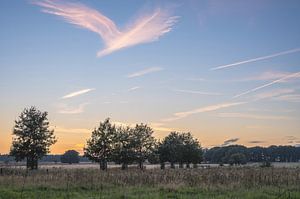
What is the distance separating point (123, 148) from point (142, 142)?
8.04 metres

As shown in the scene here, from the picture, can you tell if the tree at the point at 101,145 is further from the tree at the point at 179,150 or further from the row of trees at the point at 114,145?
the tree at the point at 179,150

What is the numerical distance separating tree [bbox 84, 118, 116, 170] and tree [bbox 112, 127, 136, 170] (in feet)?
8.59

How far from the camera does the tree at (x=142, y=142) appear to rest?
101250mm

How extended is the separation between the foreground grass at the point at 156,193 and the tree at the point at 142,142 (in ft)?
231

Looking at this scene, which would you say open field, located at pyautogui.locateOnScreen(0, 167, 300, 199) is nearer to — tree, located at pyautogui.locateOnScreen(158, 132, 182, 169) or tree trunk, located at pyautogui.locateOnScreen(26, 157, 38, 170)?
tree trunk, located at pyautogui.locateOnScreen(26, 157, 38, 170)

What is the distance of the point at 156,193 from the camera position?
26.0 metres

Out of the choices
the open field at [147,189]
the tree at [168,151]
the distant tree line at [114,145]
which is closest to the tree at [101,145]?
the distant tree line at [114,145]

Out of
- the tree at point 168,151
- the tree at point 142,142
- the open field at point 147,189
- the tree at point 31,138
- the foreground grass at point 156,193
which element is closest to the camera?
the foreground grass at point 156,193

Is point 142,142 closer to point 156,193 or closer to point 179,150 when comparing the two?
point 179,150

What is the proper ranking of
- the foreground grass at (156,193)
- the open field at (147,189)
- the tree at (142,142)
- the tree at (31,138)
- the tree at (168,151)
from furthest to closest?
the tree at (168,151) < the tree at (142,142) < the tree at (31,138) < the open field at (147,189) < the foreground grass at (156,193)

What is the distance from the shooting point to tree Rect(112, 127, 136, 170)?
309 feet

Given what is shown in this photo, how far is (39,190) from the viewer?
28.8 meters

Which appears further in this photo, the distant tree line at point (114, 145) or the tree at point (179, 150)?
the tree at point (179, 150)

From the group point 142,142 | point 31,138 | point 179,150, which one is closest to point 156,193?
point 31,138
